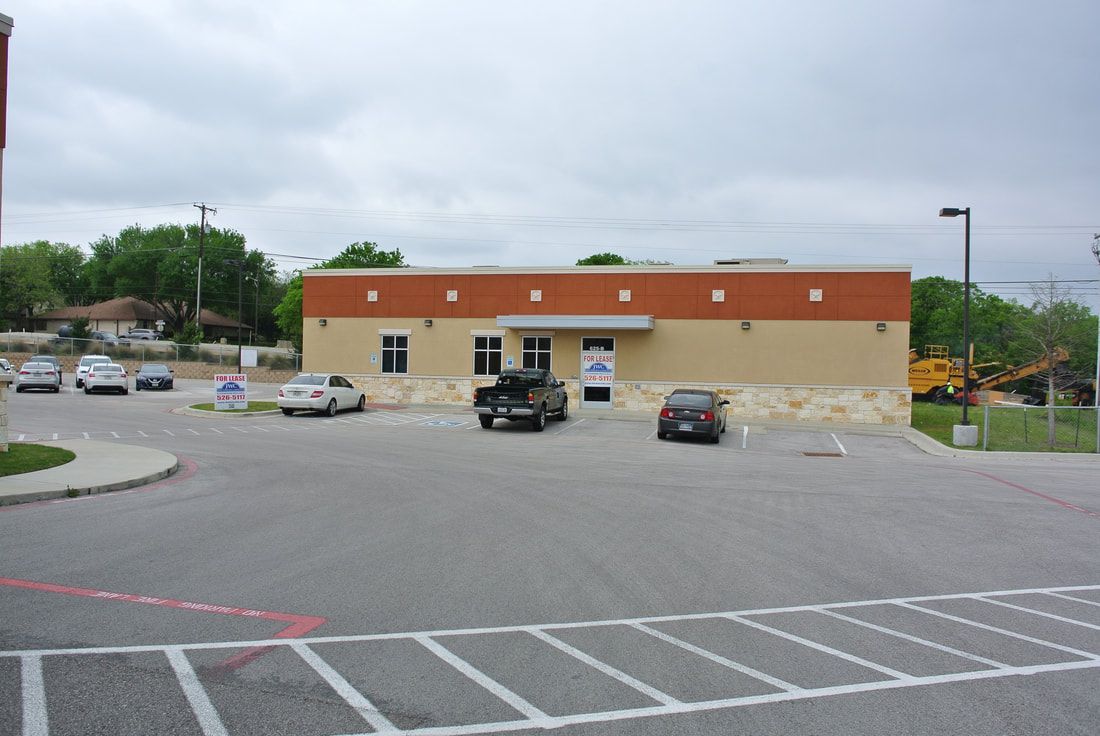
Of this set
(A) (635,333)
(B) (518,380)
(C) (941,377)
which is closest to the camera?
(B) (518,380)

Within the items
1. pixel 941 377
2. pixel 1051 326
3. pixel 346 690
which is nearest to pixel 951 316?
pixel 941 377

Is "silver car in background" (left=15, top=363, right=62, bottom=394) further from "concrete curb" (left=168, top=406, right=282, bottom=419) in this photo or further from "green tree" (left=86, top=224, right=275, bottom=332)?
"green tree" (left=86, top=224, right=275, bottom=332)

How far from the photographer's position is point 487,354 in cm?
3400

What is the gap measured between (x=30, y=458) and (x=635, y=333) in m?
22.7

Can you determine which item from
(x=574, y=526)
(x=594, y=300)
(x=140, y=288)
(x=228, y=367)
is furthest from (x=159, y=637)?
(x=140, y=288)

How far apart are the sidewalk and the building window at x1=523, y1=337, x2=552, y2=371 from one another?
18682 millimetres

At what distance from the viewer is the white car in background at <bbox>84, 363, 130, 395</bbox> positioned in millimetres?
37031

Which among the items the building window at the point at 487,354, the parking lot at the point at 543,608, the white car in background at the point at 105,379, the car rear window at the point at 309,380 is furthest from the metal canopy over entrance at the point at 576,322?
the white car in background at the point at 105,379

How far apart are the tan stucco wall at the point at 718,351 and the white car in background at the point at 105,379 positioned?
43.0 feet

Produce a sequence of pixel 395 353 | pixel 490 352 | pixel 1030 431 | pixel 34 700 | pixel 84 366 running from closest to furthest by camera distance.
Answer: pixel 34 700
pixel 1030 431
pixel 490 352
pixel 395 353
pixel 84 366

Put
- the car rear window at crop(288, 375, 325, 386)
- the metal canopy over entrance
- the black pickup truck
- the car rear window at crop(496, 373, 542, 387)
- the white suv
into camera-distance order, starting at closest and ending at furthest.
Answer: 1. the black pickup truck
2. the car rear window at crop(496, 373, 542, 387)
3. the car rear window at crop(288, 375, 325, 386)
4. the metal canopy over entrance
5. the white suv

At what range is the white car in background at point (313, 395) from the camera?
2791cm

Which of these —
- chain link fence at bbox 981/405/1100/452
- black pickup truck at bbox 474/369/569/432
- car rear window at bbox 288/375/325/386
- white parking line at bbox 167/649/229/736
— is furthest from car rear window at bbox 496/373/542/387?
white parking line at bbox 167/649/229/736

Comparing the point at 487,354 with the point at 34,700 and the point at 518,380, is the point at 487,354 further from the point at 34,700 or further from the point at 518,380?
the point at 34,700
